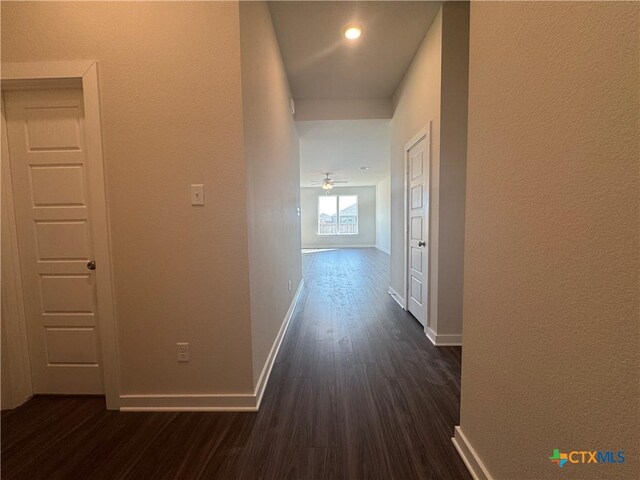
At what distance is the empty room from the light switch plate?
1cm

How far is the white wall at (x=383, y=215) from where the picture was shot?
9539mm

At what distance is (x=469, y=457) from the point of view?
4.18ft

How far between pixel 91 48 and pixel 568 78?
229cm

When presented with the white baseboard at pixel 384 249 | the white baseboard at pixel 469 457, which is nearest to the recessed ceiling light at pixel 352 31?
the white baseboard at pixel 469 457

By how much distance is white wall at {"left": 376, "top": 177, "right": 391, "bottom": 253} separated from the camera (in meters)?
9.54

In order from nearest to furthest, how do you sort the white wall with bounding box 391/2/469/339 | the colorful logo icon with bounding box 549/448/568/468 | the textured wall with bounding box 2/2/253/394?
the colorful logo icon with bounding box 549/448/568/468 → the textured wall with bounding box 2/2/253/394 → the white wall with bounding box 391/2/469/339

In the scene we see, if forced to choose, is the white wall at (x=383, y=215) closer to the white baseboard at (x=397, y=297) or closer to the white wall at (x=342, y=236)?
the white wall at (x=342, y=236)

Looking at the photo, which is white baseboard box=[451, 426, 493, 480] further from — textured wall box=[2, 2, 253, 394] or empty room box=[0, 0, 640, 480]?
textured wall box=[2, 2, 253, 394]

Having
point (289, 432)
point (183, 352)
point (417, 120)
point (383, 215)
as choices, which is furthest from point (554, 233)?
point (383, 215)

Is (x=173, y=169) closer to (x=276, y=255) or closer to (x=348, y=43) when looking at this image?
(x=276, y=255)

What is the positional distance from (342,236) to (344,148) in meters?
6.10

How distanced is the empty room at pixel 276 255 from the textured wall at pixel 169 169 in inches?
0.5

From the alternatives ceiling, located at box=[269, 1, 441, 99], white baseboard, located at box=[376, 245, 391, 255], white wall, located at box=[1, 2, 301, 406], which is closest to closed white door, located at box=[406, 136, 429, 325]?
ceiling, located at box=[269, 1, 441, 99]

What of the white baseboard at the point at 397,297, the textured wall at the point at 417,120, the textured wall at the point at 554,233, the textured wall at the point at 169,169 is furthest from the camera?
the white baseboard at the point at 397,297
